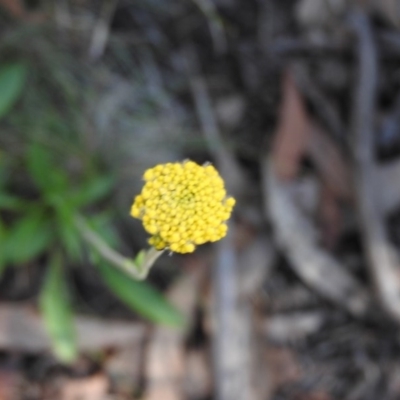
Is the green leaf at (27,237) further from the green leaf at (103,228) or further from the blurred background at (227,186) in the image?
the green leaf at (103,228)

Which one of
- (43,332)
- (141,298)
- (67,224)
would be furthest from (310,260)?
(43,332)

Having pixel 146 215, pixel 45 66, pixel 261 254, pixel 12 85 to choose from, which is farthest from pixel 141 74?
pixel 146 215

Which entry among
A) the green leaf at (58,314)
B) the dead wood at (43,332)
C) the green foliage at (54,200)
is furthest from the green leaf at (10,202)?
the dead wood at (43,332)

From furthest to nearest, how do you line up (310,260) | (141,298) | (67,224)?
(310,260)
(141,298)
(67,224)

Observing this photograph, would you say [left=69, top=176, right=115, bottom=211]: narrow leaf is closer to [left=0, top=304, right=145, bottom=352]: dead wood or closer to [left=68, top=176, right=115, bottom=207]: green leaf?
[left=68, top=176, right=115, bottom=207]: green leaf

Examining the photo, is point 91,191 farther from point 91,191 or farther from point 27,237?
point 27,237

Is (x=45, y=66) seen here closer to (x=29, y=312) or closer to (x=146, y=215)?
(x=29, y=312)

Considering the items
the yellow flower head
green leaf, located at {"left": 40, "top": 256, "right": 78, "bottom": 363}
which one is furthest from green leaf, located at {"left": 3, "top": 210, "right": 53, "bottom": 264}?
the yellow flower head
